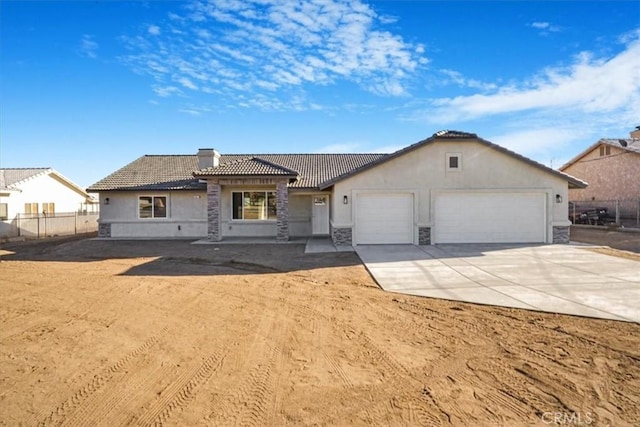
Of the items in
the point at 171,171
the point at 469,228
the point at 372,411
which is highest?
the point at 171,171

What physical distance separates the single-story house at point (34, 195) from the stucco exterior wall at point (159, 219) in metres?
7.27

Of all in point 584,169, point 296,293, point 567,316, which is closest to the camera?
point 567,316

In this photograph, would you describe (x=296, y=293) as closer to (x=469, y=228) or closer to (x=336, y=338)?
(x=336, y=338)

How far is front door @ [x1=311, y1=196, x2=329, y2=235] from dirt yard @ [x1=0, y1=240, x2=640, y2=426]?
11.8 meters

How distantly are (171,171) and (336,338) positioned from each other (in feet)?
64.8

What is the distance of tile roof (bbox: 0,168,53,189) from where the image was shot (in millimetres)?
26172

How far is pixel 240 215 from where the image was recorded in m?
19.8

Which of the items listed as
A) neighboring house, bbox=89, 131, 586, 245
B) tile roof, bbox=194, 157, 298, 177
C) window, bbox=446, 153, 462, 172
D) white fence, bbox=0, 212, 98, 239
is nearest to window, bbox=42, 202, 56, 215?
white fence, bbox=0, 212, 98, 239

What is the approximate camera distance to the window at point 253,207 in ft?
64.6

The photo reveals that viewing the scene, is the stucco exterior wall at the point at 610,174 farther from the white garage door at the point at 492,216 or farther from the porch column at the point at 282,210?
the porch column at the point at 282,210

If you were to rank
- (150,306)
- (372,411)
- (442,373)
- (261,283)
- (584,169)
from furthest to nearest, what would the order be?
(584,169)
(261,283)
(150,306)
(442,373)
(372,411)

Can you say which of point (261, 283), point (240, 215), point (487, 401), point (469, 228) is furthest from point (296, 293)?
point (240, 215)

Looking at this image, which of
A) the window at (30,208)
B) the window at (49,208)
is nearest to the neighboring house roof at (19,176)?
the window at (30,208)

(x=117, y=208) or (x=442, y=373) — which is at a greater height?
(x=117, y=208)
